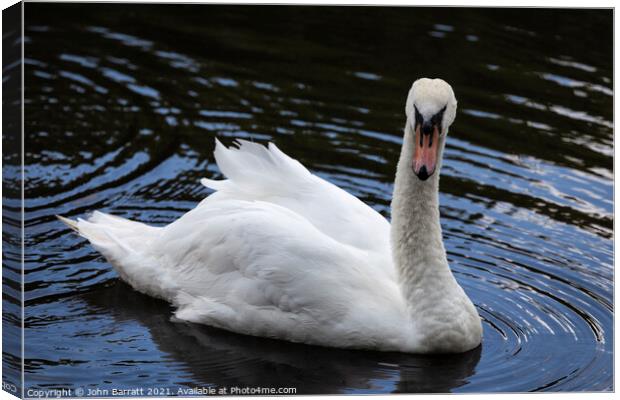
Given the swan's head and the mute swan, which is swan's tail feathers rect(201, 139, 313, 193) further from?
the swan's head

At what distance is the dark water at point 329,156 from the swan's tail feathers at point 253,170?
94cm

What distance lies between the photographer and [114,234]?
8742 mm

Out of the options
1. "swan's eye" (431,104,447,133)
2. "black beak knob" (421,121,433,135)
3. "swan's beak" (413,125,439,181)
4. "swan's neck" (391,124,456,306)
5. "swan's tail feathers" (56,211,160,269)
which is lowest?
"swan's tail feathers" (56,211,160,269)

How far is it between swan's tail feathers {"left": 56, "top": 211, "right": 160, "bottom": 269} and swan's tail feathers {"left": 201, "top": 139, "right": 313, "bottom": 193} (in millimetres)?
632

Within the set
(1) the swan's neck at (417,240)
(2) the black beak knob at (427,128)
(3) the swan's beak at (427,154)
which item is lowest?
(1) the swan's neck at (417,240)

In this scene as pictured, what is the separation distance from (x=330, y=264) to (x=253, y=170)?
3.57ft

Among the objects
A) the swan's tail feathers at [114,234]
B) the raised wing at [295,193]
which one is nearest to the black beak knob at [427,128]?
the raised wing at [295,193]

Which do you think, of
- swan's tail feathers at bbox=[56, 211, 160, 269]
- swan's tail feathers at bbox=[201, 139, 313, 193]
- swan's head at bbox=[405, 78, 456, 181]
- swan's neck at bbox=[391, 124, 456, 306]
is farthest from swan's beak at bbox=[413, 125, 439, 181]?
swan's tail feathers at bbox=[56, 211, 160, 269]

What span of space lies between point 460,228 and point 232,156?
200cm

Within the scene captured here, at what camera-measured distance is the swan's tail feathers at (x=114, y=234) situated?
8586 mm

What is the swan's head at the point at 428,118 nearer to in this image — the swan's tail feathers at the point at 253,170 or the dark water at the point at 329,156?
the dark water at the point at 329,156

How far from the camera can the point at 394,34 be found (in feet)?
35.7

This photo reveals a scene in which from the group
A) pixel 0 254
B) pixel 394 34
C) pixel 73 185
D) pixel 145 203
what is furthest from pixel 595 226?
pixel 0 254

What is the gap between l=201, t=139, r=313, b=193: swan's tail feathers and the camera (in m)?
8.38
